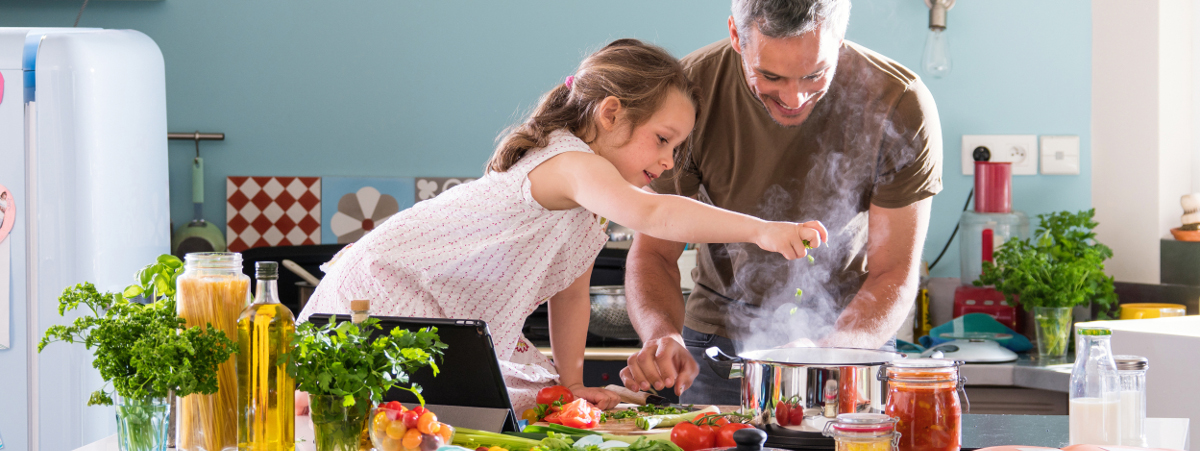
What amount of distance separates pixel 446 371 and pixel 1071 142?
2306mm

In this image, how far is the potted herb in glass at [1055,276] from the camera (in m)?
2.31

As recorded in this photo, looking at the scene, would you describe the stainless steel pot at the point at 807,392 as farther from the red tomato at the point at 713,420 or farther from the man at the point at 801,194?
the man at the point at 801,194

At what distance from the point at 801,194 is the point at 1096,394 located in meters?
0.70

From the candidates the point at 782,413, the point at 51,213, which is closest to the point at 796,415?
the point at 782,413

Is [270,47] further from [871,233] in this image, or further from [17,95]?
[871,233]

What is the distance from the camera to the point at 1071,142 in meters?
2.67

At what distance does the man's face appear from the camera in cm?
133

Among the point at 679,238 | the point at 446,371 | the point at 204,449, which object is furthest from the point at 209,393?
the point at 679,238

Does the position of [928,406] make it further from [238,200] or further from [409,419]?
[238,200]

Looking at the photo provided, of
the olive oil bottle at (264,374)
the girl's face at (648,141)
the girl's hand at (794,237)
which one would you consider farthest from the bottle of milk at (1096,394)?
the olive oil bottle at (264,374)

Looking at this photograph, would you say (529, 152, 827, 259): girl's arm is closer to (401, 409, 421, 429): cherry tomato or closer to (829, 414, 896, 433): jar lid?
(829, 414, 896, 433): jar lid

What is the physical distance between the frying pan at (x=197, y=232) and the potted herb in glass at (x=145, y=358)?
72.9 inches

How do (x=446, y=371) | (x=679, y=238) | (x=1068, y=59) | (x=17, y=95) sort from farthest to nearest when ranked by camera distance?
(x=1068, y=59) < (x=17, y=95) < (x=679, y=238) < (x=446, y=371)

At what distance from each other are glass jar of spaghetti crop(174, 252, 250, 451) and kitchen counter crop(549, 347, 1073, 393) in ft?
4.12
